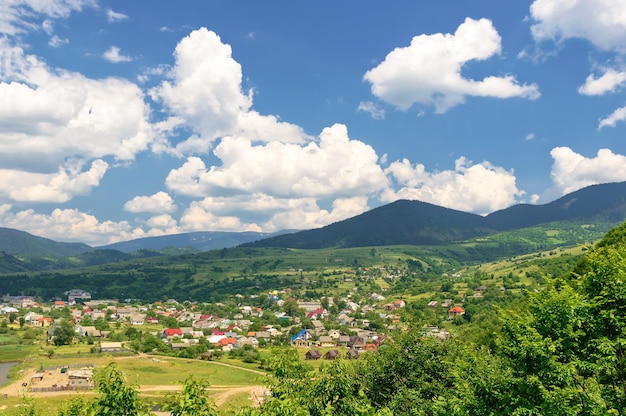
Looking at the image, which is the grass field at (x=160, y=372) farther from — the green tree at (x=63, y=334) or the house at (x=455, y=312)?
the house at (x=455, y=312)

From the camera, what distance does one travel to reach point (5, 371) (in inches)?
3649

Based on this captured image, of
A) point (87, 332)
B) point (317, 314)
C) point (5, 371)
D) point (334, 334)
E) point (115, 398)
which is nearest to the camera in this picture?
point (115, 398)

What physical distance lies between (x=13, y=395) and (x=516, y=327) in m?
86.4

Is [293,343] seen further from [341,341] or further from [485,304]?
[485,304]

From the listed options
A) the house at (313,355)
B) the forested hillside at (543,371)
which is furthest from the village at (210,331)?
the forested hillside at (543,371)

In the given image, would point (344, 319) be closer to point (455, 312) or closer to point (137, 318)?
point (455, 312)

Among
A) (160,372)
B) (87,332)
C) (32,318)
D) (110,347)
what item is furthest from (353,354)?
(32,318)

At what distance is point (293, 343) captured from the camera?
5374 inches

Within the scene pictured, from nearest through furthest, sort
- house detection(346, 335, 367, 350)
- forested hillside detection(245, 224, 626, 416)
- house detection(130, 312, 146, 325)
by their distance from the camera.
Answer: forested hillside detection(245, 224, 626, 416) → house detection(346, 335, 367, 350) → house detection(130, 312, 146, 325)

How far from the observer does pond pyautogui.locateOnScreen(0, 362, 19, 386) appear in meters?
85.3

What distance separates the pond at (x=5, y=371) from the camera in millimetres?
85319

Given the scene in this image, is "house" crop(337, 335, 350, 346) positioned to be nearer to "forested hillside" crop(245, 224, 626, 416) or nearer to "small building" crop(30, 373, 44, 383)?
"small building" crop(30, 373, 44, 383)

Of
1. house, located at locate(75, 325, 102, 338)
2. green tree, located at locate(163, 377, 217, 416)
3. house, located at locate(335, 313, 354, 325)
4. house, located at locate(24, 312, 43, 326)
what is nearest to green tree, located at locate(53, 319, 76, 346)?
house, located at locate(75, 325, 102, 338)

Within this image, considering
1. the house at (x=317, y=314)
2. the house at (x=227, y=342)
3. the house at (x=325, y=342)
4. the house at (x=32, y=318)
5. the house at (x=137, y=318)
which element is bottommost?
the house at (x=325, y=342)
